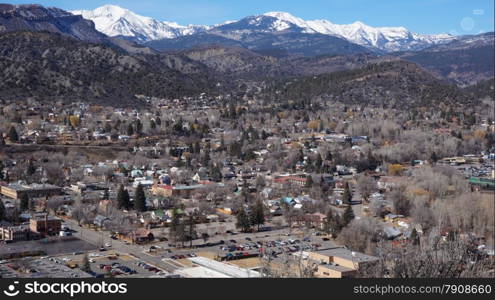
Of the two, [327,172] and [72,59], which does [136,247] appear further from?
[72,59]

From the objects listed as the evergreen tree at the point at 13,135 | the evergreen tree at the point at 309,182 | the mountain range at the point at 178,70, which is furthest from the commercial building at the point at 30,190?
the mountain range at the point at 178,70

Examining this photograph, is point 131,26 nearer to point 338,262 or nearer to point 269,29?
point 269,29

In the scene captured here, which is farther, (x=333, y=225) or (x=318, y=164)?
(x=318, y=164)

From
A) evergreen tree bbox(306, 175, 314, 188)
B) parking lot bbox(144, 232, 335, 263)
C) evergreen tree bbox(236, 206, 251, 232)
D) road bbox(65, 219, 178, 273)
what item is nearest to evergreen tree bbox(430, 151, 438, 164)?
evergreen tree bbox(306, 175, 314, 188)

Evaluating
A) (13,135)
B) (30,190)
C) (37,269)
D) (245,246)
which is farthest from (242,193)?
(13,135)

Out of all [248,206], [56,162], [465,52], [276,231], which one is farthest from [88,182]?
[465,52]

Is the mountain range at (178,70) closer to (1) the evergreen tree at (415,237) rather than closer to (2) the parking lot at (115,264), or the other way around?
(2) the parking lot at (115,264)

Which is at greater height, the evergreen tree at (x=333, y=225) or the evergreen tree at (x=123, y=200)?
the evergreen tree at (x=123, y=200)
